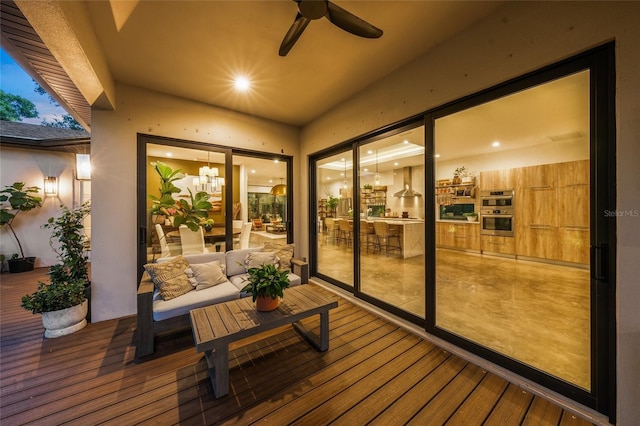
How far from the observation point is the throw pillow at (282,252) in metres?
3.44

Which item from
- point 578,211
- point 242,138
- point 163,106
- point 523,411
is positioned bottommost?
point 523,411

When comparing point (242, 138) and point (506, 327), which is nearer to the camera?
point (506, 327)

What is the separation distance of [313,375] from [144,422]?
3.94 ft

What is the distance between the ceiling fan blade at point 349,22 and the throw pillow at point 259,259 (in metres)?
2.82

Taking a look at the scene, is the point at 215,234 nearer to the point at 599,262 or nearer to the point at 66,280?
the point at 66,280

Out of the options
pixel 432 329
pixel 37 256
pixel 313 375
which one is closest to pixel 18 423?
pixel 313 375

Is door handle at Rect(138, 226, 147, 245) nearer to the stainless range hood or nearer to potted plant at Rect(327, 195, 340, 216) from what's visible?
potted plant at Rect(327, 195, 340, 216)

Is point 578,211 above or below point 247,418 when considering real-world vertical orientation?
above

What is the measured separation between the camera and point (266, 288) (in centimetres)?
208

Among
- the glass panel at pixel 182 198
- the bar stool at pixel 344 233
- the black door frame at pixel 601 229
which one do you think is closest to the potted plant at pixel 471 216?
the bar stool at pixel 344 233

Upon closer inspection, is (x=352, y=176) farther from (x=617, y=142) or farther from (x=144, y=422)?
(x=144, y=422)

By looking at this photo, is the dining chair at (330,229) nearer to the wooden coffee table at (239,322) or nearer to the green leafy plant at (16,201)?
the wooden coffee table at (239,322)

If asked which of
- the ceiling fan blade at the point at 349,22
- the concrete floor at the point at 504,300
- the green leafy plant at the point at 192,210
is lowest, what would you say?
the concrete floor at the point at 504,300

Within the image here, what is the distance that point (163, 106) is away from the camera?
3387mm
